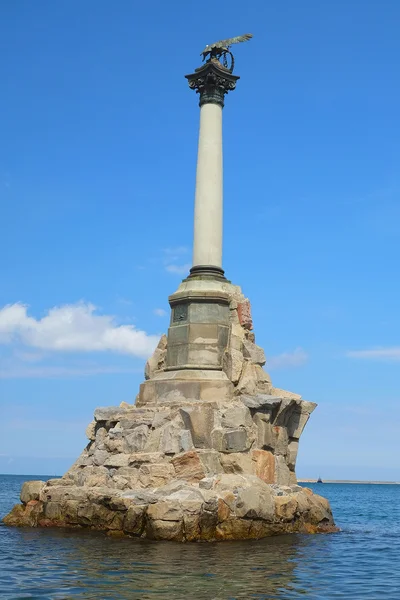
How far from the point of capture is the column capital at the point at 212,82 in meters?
21.2

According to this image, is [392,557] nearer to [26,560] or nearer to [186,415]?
[186,415]

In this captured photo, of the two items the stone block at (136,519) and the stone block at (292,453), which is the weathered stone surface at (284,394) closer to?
the stone block at (292,453)

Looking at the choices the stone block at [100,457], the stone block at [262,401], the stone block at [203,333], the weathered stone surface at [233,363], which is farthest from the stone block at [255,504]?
the stone block at [203,333]

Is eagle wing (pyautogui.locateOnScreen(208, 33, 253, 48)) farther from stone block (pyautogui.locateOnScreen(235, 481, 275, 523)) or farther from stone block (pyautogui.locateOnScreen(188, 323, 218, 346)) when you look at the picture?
stone block (pyautogui.locateOnScreen(235, 481, 275, 523))

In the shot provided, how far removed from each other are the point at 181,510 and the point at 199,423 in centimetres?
337

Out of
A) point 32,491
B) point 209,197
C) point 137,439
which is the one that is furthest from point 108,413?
point 209,197

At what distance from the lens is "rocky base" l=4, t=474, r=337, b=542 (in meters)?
14.8

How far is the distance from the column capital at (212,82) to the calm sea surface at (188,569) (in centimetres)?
1191

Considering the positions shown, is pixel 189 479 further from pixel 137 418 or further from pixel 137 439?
pixel 137 418

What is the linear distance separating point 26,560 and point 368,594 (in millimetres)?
5578

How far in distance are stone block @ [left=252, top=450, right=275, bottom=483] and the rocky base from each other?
0.33 meters

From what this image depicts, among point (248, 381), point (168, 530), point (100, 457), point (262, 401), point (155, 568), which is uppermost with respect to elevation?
point (248, 381)

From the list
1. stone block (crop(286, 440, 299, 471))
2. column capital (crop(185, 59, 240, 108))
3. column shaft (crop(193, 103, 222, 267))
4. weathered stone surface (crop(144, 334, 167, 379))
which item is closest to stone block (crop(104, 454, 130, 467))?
weathered stone surface (crop(144, 334, 167, 379))

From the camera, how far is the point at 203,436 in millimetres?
17781
